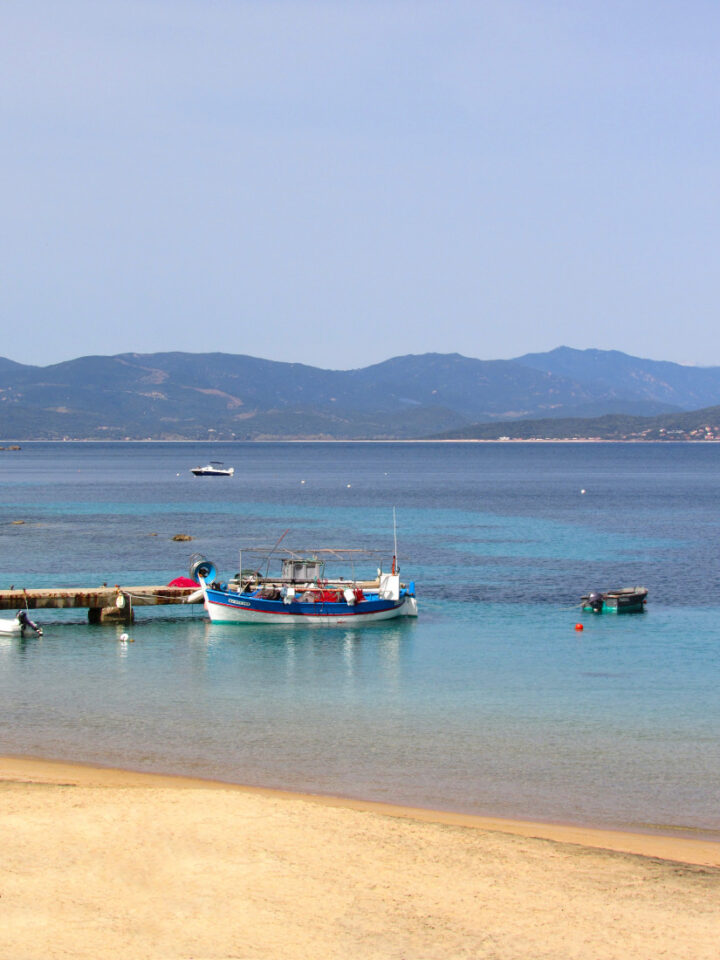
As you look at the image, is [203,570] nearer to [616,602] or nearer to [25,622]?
[25,622]

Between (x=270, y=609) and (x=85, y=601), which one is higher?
(x=85, y=601)

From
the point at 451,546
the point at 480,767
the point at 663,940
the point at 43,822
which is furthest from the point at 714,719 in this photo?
the point at 451,546

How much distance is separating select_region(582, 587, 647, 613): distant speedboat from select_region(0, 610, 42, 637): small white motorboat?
2777 centimetres

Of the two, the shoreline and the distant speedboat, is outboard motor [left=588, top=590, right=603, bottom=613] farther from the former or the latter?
the shoreline

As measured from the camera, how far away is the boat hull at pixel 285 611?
53781 millimetres

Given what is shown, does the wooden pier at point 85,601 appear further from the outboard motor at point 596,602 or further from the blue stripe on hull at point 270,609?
the outboard motor at point 596,602

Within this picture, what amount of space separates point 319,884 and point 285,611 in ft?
113

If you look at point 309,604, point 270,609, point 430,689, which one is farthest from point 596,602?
point 430,689

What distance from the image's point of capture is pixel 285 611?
54.0 m

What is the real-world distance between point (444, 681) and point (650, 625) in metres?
16.6

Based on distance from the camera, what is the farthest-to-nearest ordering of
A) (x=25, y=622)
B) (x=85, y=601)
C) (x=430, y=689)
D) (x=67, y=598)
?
1. (x=85, y=601)
2. (x=67, y=598)
3. (x=25, y=622)
4. (x=430, y=689)

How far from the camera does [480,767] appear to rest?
29.7 metres

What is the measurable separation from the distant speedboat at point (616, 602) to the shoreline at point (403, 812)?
32.5 m

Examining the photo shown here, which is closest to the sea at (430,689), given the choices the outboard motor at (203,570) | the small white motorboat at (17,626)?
the small white motorboat at (17,626)
